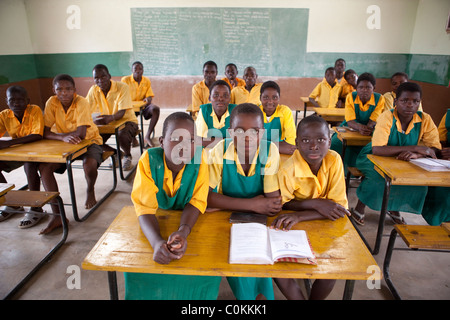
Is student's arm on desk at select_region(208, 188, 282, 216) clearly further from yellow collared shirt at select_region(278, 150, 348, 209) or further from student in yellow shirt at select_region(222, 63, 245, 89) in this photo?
student in yellow shirt at select_region(222, 63, 245, 89)

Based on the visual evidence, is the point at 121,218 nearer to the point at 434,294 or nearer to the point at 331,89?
the point at 434,294

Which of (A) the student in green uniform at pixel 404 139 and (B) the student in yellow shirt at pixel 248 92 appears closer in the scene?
(A) the student in green uniform at pixel 404 139

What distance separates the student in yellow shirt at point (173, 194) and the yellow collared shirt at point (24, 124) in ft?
5.83

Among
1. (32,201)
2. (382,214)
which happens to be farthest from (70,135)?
(382,214)

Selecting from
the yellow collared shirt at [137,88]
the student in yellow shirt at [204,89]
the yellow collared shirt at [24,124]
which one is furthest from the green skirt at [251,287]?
the yellow collared shirt at [137,88]

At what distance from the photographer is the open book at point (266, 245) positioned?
1.08 meters

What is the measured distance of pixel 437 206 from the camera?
2342mm

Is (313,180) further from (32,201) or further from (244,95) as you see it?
(244,95)

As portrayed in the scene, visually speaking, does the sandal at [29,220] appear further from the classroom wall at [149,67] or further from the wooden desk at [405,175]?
the classroom wall at [149,67]

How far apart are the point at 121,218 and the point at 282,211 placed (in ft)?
2.54

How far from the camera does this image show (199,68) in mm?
7047

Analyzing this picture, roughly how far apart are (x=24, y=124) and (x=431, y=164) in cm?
320
